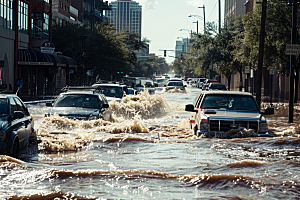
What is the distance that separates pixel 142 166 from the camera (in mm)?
9812

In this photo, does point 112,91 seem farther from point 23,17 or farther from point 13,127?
point 23,17

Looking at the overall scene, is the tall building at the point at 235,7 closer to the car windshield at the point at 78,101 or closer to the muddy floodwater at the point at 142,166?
the car windshield at the point at 78,101

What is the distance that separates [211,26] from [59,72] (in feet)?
72.0

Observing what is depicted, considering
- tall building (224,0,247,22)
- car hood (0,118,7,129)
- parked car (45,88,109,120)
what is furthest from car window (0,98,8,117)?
tall building (224,0,247,22)


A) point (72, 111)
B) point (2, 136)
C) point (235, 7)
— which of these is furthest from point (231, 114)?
point (235, 7)

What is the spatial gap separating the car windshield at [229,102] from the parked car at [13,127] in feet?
16.9

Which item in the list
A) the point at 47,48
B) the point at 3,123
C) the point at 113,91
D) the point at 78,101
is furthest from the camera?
the point at 47,48

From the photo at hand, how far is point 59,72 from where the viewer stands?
67.0 meters

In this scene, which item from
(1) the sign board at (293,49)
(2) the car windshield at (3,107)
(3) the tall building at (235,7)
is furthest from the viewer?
(3) the tall building at (235,7)

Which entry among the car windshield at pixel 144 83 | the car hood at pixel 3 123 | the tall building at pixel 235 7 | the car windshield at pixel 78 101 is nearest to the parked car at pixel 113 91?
the car windshield at pixel 78 101

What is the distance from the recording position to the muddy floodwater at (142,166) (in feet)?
25.4

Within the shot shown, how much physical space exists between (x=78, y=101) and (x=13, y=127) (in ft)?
22.8

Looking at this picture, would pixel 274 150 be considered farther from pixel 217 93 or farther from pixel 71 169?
pixel 71 169

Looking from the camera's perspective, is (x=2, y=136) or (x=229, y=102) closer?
(x=2, y=136)
